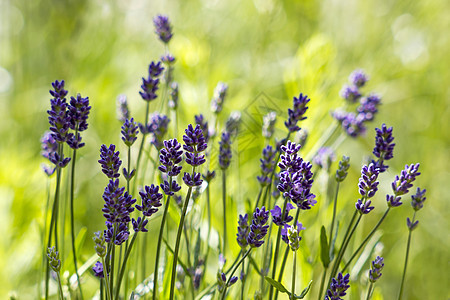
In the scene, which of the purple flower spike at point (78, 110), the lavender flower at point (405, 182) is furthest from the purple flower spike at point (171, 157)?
the lavender flower at point (405, 182)

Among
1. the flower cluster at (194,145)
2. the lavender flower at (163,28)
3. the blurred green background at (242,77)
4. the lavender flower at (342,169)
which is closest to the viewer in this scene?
the flower cluster at (194,145)

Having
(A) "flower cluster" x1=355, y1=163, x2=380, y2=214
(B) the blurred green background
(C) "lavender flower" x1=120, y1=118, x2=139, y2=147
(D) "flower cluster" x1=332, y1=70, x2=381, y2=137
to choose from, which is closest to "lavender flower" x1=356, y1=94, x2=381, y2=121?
(D) "flower cluster" x1=332, y1=70, x2=381, y2=137

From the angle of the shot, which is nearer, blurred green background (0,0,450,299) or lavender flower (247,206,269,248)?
lavender flower (247,206,269,248)

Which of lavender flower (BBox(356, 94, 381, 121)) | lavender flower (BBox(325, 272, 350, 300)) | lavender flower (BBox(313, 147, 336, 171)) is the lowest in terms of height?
lavender flower (BBox(325, 272, 350, 300))

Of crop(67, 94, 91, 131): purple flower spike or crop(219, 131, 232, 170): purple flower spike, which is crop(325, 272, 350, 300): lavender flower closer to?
crop(219, 131, 232, 170): purple flower spike

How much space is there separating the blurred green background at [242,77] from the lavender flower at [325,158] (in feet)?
0.49

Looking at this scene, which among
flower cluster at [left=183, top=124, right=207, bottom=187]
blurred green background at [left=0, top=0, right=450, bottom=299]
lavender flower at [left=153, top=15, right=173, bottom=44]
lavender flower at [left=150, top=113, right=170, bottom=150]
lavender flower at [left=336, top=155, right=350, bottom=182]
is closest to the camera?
flower cluster at [left=183, top=124, right=207, bottom=187]

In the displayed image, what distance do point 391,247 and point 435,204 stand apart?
22cm

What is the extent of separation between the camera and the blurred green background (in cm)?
98

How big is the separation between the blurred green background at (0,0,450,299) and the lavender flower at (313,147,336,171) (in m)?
0.15

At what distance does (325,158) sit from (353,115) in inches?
4.2

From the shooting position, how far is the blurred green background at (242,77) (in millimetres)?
983

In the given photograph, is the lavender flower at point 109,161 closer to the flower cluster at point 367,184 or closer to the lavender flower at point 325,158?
the flower cluster at point 367,184

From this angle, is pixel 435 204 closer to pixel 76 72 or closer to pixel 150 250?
pixel 150 250
